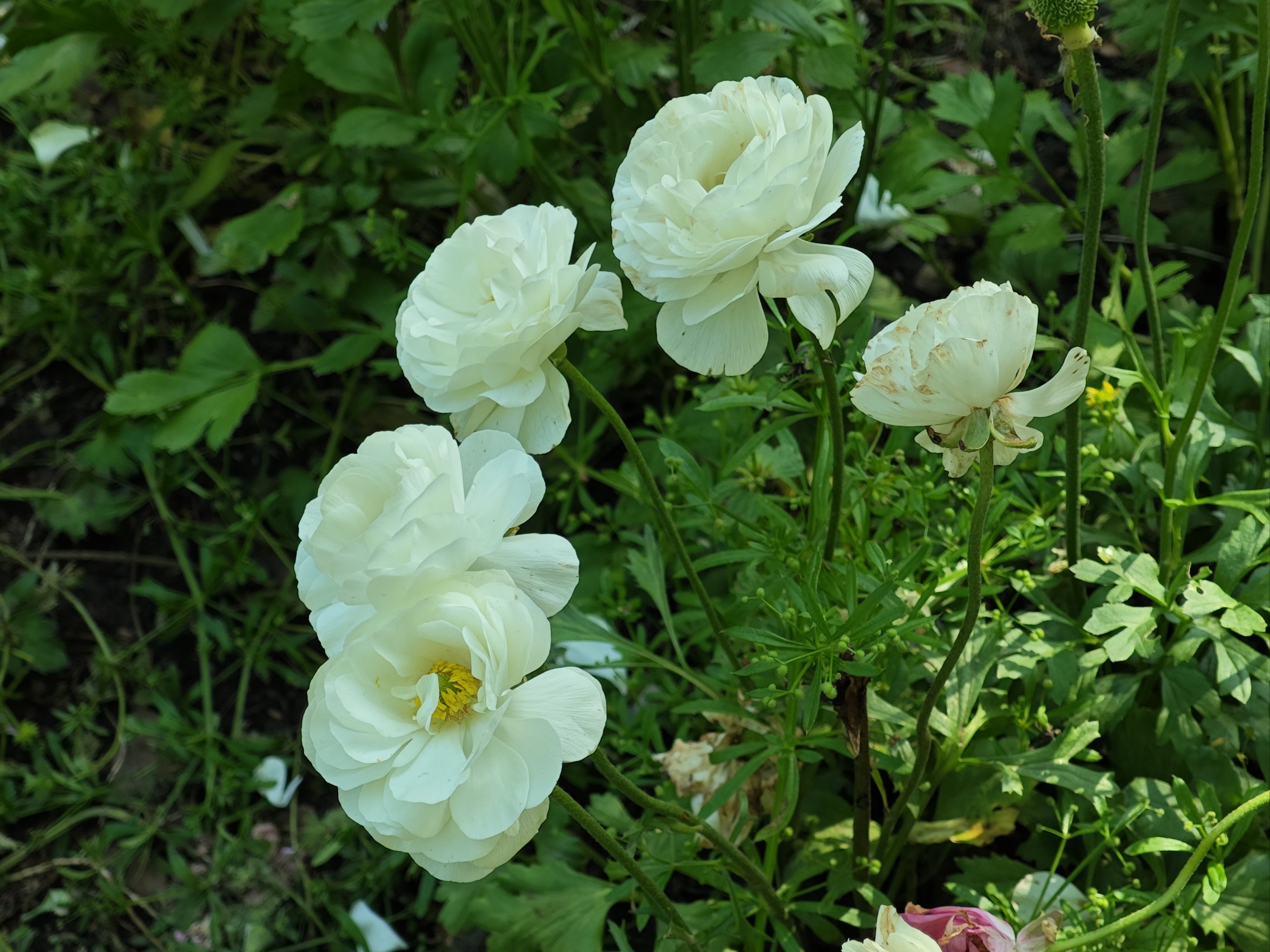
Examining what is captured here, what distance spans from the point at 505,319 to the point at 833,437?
0.29 m

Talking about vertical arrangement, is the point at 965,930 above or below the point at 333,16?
below

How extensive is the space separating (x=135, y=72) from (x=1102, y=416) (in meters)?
1.81

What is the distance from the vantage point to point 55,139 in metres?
2.02

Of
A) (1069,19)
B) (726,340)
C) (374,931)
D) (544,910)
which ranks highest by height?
(1069,19)

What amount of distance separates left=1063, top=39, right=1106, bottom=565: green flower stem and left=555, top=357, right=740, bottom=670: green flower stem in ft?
1.11

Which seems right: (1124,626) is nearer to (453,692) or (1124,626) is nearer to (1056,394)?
(1056,394)

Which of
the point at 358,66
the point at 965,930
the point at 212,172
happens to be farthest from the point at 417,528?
the point at 212,172

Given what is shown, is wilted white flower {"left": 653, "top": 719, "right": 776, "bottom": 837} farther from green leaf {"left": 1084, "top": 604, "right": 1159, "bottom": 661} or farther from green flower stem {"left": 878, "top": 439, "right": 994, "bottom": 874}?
green leaf {"left": 1084, "top": 604, "right": 1159, "bottom": 661}

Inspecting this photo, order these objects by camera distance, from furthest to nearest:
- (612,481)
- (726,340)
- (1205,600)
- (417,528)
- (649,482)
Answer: (612,481) < (1205,600) < (649,482) < (726,340) < (417,528)

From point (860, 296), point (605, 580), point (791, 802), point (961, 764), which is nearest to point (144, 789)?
point (605, 580)

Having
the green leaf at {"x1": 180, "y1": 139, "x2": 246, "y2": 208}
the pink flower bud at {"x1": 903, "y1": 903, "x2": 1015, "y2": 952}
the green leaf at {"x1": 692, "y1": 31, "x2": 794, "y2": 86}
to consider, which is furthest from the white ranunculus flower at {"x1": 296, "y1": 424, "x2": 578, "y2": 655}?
the green leaf at {"x1": 180, "y1": 139, "x2": 246, "y2": 208}

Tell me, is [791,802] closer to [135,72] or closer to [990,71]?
[990,71]

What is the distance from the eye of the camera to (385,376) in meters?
1.88

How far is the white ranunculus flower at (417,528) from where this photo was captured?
0.55m
